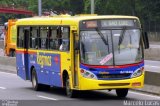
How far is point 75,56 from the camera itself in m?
19.5

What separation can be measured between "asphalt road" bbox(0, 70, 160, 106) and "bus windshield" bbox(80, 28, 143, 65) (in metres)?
1.21

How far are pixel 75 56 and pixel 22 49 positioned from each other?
592cm

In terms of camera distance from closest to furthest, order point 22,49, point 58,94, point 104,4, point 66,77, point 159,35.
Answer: point 66,77, point 58,94, point 22,49, point 159,35, point 104,4

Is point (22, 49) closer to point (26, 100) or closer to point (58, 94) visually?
point (58, 94)

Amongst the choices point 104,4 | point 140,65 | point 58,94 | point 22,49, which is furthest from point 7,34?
point 104,4

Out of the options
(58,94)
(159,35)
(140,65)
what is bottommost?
(159,35)

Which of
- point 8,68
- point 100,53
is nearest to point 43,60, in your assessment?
point 100,53

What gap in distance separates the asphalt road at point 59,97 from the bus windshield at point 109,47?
1214 mm

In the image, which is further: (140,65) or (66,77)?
(66,77)

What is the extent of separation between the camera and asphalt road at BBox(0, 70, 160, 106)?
18.2 metres

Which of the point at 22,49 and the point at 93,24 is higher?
the point at 93,24

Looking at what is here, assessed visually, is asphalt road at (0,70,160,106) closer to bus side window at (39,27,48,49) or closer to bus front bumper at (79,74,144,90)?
bus front bumper at (79,74,144,90)

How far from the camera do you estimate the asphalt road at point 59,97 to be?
18188 millimetres

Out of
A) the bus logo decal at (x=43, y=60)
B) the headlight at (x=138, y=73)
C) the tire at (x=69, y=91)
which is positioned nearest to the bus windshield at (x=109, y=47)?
the headlight at (x=138, y=73)
